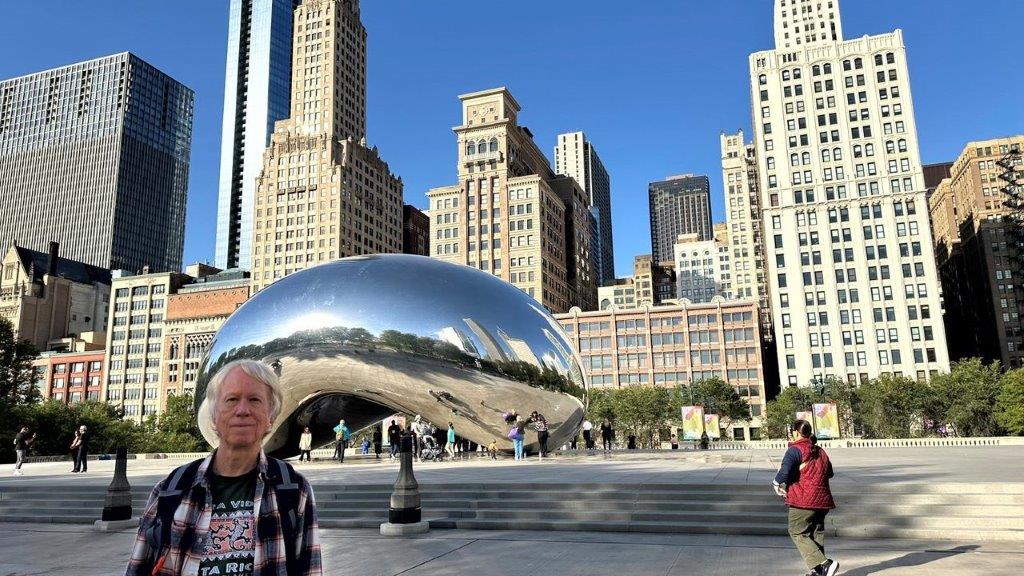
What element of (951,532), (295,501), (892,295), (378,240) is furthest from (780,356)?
(295,501)

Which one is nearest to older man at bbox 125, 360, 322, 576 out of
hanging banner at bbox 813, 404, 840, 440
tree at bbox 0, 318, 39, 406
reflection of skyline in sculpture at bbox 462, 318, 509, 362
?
reflection of skyline in sculpture at bbox 462, 318, 509, 362

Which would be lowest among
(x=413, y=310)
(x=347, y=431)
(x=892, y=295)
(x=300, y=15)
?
(x=347, y=431)

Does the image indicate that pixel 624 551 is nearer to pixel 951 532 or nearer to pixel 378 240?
pixel 951 532

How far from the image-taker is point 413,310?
15578 mm

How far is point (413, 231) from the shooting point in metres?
170

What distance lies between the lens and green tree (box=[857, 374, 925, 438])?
211 feet

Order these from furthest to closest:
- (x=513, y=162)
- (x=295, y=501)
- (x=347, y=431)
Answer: (x=513, y=162) → (x=347, y=431) → (x=295, y=501)

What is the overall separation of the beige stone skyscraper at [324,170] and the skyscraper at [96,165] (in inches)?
2292

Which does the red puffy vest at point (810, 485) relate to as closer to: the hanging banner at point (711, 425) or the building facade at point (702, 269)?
the hanging banner at point (711, 425)

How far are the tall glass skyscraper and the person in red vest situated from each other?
191 meters

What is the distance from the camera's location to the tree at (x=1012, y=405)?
180 ft

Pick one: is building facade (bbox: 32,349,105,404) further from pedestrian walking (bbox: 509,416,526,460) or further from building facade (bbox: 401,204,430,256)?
pedestrian walking (bbox: 509,416,526,460)

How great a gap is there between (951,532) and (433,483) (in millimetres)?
9021

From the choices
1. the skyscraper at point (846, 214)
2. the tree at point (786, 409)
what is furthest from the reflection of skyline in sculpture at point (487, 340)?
the skyscraper at point (846, 214)
